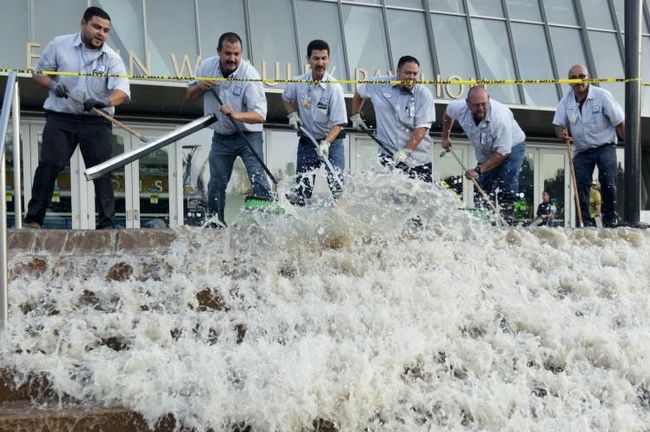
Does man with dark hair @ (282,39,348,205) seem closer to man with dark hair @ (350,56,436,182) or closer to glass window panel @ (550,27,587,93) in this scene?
man with dark hair @ (350,56,436,182)

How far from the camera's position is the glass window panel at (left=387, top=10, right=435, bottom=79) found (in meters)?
12.0

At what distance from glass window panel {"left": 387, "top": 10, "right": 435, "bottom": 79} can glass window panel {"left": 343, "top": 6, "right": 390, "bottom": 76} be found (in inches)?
7.6

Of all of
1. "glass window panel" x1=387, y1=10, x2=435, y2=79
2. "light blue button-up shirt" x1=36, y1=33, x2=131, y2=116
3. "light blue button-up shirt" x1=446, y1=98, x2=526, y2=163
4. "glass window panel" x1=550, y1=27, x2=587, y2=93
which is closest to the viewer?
"light blue button-up shirt" x1=36, y1=33, x2=131, y2=116

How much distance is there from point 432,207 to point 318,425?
2654 mm

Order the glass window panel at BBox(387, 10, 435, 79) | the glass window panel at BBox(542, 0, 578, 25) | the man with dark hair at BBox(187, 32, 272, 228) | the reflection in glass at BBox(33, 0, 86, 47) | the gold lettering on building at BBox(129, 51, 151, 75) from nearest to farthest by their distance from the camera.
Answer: the man with dark hair at BBox(187, 32, 272, 228) < the reflection in glass at BBox(33, 0, 86, 47) < the gold lettering on building at BBox(129, 51, 151, 75) < the glass window panel at BBox(387, 10, 435, 79) < the glass window panel at BBox(542, 0, 578, 25)

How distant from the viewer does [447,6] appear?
12.7 metres

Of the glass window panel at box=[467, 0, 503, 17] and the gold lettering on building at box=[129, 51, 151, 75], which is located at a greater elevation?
the glass window panel at box=[467, 0, 503, 17]

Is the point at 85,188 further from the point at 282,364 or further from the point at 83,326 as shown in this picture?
the point at 282,364

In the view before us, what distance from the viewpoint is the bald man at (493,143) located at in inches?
246

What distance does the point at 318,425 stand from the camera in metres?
2.42

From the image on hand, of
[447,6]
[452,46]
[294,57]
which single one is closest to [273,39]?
[294,57]

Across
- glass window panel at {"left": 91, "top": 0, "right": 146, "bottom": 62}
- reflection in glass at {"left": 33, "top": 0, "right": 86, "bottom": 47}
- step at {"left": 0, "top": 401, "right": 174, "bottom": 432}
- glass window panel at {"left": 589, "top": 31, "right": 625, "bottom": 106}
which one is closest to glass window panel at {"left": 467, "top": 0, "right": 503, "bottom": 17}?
glass window panel at {"left": 589, "top": 31, "right": 625, "bottom": 106}

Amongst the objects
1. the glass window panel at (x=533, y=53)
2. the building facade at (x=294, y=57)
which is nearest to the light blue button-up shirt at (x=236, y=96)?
the building facade at (x=294, y=57)

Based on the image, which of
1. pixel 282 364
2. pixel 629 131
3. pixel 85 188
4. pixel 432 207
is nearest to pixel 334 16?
pixel 85 188
